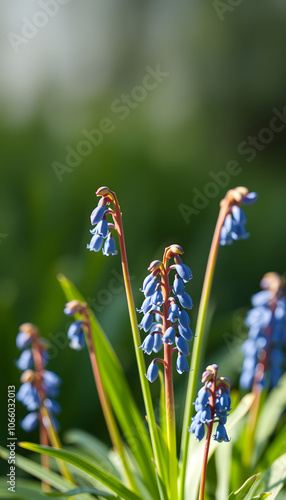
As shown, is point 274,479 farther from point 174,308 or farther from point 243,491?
point 174,308

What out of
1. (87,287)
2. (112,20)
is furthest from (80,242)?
(112,20)

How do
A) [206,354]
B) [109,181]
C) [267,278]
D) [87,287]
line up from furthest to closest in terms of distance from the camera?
1. [109,181]
2. [206,354]
3. [87,287]
4. [267,278]

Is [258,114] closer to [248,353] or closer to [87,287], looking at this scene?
[87,287]

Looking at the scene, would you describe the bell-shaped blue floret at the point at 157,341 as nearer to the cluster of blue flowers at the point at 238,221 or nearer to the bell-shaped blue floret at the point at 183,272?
the bell-shaped blue floret at the point at 183,272
